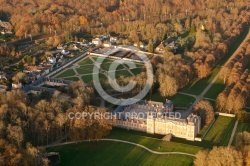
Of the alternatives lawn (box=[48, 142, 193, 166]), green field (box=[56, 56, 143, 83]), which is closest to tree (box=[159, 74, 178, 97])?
green field (box=[56, 56, 143, 83])

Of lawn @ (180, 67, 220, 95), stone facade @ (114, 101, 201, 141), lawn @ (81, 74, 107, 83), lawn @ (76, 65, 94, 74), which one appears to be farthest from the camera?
lawn @ (76, 65, 94, 74)

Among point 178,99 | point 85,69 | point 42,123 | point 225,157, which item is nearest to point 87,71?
point 85,69

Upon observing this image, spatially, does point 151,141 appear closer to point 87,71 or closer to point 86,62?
point 87,71

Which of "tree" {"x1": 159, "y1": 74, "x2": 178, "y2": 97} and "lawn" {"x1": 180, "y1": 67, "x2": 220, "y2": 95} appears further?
"lawn" {"x1": 180, "y1": 67, "x2": 220, "y2": 95}

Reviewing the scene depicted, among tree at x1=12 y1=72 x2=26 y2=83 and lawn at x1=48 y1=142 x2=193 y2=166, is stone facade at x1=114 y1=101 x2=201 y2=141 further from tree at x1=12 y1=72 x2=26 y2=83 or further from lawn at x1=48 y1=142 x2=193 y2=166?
tree at x1=12 y1=72 x2=26 y2=83

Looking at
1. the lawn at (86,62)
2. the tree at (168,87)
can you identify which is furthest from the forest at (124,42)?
the lawn at (86,62)

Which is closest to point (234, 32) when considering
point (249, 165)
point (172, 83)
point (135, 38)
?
point (135, 38)

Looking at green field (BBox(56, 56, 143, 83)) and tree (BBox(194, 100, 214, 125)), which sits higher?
green field (BBox(56, 56, 143, 83))

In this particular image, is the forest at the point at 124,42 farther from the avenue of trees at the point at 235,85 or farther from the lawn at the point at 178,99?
the lawn at the point at 178,99
